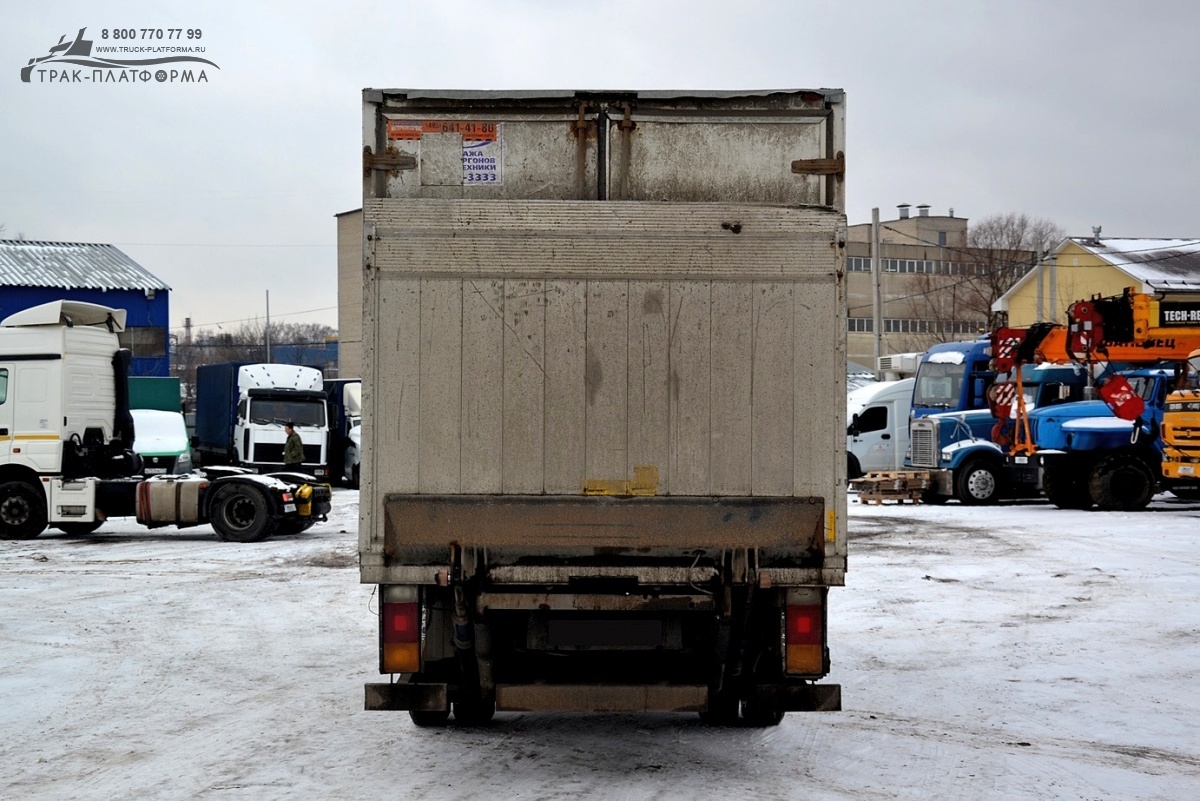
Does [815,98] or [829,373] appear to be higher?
[815,98]

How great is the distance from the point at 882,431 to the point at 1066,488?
268 inches

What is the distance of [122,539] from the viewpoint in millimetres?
20219

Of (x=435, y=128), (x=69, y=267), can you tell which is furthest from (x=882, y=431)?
(x=69, y=267)

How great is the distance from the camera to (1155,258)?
5156 cm

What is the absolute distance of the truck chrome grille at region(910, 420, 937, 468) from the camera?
26297 millimetres

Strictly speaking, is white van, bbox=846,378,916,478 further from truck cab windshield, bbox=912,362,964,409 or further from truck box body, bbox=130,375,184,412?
truck box body, bbox=130,375,184,412

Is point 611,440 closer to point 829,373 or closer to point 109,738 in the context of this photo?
point 829,373

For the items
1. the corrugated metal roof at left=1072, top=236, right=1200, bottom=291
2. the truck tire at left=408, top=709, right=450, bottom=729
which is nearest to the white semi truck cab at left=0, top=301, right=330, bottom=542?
the truck tire at left=408, top=709, right=450, bottom=729

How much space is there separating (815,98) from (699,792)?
3.50 metres

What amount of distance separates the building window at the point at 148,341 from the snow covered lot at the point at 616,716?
35307mm

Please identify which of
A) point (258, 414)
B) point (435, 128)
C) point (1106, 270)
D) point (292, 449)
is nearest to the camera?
point (435, 128)

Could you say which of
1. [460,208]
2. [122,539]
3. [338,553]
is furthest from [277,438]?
[460,208]

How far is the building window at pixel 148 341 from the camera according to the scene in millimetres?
48344

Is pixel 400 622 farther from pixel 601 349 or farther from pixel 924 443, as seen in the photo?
pixel 924 443
